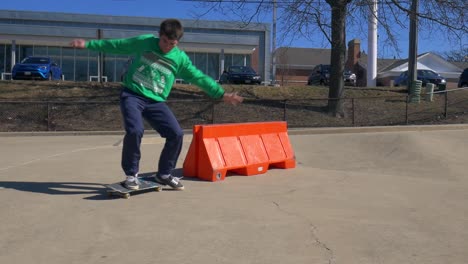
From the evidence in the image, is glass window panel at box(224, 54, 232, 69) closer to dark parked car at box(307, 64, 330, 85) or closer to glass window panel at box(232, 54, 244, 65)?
glass window panel at box(232, 54, 244, 65)

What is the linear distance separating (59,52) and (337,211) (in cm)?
4412

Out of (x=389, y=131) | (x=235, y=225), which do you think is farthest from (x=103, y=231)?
(x=389, y=131)

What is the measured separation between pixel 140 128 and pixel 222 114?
40.0 ft

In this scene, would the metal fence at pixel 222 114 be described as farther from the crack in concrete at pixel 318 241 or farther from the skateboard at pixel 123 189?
the crack in concrete at pixel 318 241

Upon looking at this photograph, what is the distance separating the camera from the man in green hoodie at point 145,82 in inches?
223

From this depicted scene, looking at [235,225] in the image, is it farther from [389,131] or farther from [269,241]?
[389,131]

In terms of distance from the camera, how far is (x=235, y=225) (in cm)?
480

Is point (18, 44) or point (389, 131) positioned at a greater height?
point (18, 44)

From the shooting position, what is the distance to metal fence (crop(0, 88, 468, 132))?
654 inches

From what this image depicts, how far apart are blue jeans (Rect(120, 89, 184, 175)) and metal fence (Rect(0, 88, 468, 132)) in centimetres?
1049

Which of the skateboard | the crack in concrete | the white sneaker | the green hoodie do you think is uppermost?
the green hoodie

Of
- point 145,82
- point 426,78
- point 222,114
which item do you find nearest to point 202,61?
point 426,78

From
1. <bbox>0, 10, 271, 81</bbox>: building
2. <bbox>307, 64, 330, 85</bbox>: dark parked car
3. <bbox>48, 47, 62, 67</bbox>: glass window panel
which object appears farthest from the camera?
<bbox>48, 47, 62, 67</bbox>: glass window panel

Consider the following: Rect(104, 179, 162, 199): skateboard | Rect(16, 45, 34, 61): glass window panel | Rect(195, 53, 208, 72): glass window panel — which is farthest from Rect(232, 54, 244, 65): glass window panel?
Rect(104, 179, 162, 199): skateboard
